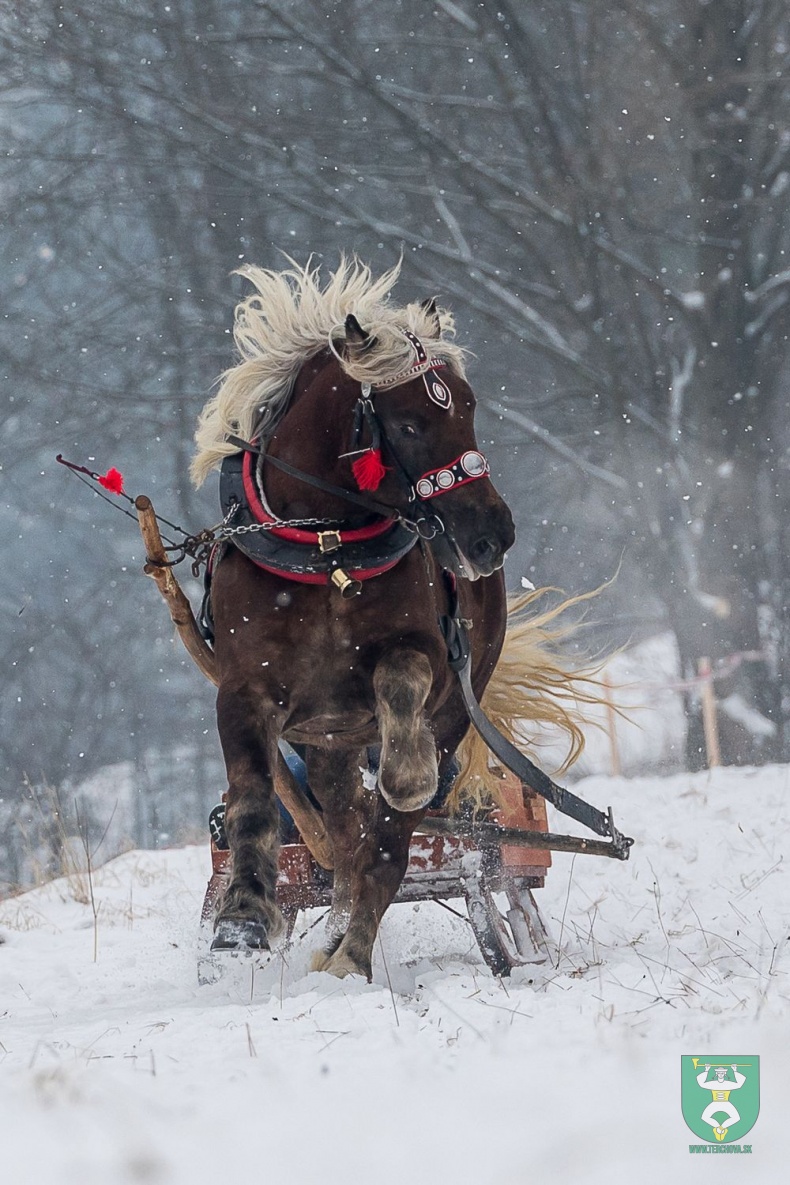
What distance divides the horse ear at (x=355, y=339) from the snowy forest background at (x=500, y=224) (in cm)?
862

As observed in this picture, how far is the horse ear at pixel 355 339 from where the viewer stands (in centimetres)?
354

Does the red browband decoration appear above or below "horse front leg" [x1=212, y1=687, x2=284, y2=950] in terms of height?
above

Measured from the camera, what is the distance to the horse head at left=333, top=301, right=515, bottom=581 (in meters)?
3.43

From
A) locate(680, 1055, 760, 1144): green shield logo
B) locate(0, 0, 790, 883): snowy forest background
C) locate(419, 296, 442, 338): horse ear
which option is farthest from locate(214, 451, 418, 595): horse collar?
locate(0, 0, 790, 883): snowy forest background

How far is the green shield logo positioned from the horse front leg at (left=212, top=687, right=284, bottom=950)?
137cm

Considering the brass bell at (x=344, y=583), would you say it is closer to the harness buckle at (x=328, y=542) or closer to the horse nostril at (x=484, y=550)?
the harness buckle at (x=328, y=542)

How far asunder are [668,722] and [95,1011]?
1382cm

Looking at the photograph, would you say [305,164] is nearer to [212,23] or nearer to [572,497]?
[212,23]

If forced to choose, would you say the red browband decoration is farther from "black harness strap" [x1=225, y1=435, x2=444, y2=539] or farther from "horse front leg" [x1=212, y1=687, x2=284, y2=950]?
"horse front leg" [x1=212, y1=687, x2=284, y2=950]

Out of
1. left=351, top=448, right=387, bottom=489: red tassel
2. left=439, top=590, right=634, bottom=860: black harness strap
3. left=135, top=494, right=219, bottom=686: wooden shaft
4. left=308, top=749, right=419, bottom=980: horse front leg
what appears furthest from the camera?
left=439, top=590, right=634, bottom=860: black harness strap

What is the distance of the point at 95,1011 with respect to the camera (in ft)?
12.5

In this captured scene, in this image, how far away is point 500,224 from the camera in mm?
12914

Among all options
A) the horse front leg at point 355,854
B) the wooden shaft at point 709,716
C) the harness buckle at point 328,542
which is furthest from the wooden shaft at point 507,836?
the wooden shaft at point 709,716

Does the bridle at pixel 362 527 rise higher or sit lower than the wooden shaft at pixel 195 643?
higher
